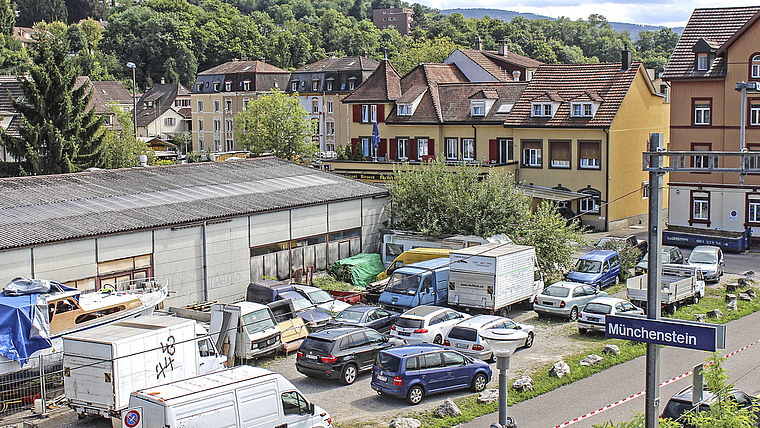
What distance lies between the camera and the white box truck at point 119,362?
60.8 ft

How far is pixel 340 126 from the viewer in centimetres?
8175

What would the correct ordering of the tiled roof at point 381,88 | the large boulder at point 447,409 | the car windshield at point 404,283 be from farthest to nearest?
the tiled roof at point 381,88
the car windshield at point 404,283
the large boulder at point 447,409

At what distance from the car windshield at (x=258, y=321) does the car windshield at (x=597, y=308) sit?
34.4 ft

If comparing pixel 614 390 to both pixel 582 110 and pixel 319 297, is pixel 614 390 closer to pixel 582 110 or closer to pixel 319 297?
pixel 319 297

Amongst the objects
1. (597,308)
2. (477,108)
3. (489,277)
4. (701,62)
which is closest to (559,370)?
(597,308)

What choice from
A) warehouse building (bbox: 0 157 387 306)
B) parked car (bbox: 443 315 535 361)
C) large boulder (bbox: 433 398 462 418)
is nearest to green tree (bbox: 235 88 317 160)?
warehouse building (bbox: 0 157 387 306)

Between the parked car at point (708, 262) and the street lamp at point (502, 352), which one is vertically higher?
the street lamp at point (502, 352)

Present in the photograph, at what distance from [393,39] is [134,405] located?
15379 centimetres

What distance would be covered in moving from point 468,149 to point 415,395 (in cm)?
3473

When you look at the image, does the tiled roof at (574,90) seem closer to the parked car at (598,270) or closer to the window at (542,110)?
the window at (542,110)

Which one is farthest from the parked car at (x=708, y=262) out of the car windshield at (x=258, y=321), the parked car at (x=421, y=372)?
the car windshield at (x=258, y=321)

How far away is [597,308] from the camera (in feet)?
87.8

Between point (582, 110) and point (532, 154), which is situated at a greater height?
point (582, 110)

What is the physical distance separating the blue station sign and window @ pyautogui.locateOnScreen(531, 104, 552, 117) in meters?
38.4
